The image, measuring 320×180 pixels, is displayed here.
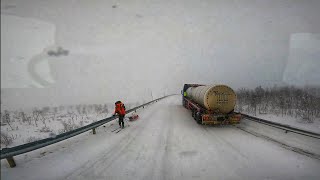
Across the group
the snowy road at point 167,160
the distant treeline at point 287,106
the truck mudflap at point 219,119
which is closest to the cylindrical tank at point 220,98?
the truck mudflap at point 219,119

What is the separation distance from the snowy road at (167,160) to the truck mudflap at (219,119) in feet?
7.91

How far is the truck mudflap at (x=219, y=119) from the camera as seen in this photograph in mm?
10445

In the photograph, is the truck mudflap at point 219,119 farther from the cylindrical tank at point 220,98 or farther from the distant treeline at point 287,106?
the distant treeline at point 287,106

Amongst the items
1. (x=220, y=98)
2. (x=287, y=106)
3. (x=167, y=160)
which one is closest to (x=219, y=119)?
(x=220, y=98)

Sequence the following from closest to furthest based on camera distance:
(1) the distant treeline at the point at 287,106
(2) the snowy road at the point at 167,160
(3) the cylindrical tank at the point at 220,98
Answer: (2) the snowy road at the point at 167,160, (3) the cylindrical tank at the point at 220,98, (1) the distant treeline at the point at 287,106

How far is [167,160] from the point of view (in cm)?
556

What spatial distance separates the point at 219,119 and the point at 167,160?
20.2 ft

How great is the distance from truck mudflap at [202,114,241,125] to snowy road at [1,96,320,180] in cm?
241

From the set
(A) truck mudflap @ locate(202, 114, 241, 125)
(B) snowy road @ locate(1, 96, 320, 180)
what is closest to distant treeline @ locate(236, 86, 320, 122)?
(A) truck mudflap @ locate(202, 114, 241, 125)

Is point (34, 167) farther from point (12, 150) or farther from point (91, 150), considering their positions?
point (91, 150)

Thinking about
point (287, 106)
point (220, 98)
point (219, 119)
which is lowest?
point (287, 106)

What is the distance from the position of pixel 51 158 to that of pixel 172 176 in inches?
171

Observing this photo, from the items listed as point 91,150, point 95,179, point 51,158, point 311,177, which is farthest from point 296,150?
point 51,158

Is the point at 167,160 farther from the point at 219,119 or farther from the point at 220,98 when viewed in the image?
the point at 220,98
